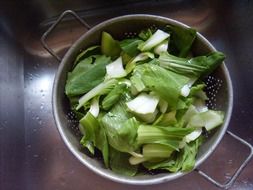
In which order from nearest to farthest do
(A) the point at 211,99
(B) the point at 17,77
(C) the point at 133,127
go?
1. (C) the point at 133,127
2. (A) the point at 211,99
3. (B) the point at 17,77

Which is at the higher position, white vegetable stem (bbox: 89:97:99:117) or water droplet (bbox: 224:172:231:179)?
white vegetable stem (bbox: 89:97:99:117)

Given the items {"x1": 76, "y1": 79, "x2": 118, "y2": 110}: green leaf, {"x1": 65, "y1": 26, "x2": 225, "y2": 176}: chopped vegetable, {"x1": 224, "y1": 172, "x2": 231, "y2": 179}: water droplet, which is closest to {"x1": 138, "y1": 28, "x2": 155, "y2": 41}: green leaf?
{"x1": 65, "y1": 26, "x2": 225, "y2": 176}: chopped vegetable

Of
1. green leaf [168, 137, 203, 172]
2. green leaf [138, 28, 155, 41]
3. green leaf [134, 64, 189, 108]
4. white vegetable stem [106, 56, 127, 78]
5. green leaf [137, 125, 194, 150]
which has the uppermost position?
green leaf [138, 28, 155, 41]

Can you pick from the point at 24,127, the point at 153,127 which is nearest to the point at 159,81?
the point at 153,127

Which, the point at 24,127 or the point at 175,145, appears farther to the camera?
the point at 24,127

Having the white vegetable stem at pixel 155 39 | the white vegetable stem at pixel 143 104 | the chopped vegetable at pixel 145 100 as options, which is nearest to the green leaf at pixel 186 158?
the chopped vegetable at pixel 145 100

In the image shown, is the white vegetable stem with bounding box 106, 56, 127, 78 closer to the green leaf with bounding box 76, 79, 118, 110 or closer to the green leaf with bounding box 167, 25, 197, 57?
the green leaf with bounding box 76, 79, 118, 110

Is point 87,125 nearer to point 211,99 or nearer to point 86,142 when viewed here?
point 86,142

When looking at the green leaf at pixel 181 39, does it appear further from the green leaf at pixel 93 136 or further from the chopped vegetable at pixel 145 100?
the green leaf at pixel 93 136

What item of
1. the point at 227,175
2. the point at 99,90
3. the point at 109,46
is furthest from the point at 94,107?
the point at 227,175
